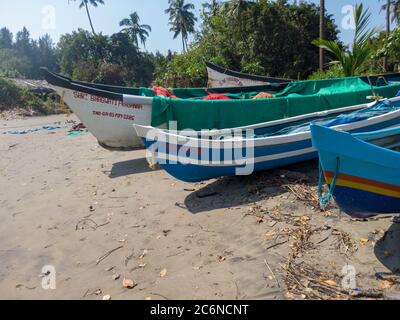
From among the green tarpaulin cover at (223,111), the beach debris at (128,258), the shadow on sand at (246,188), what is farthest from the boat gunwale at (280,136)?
the beach debris at (128,258)

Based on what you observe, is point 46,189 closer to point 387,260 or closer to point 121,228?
point 121,228

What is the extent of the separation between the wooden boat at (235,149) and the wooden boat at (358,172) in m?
1.69

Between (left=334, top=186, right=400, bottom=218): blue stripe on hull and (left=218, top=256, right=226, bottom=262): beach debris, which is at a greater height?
(left=334, top=186, right=400, bottom=218): blue stripe on hull

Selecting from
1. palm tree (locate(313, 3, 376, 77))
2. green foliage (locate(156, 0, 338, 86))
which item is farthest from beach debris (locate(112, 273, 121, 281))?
green foliage (locate(156, 0, 338, 86))

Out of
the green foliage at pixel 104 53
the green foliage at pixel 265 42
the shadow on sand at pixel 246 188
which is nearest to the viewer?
the shadow on sand at pixel 246 188

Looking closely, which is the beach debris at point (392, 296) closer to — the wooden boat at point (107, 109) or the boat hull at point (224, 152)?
the boat hull at point (224, 152)

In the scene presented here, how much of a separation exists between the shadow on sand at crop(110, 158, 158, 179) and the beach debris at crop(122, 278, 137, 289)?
3473 millimetres

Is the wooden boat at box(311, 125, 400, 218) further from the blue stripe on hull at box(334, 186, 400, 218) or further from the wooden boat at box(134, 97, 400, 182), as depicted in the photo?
the wooden boat at box(134, 97, 400, 182)

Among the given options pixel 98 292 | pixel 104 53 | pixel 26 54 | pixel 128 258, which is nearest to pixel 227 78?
pixel 128 258

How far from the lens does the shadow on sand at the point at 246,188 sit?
4773 mm

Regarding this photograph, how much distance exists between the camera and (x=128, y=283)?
316 cm

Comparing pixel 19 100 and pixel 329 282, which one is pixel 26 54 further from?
pixel 329 282

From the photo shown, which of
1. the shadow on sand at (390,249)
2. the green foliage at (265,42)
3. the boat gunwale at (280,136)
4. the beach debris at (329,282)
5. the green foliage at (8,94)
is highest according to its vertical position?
the green foliage at (265,42)

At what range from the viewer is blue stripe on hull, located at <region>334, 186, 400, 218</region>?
3.28m
